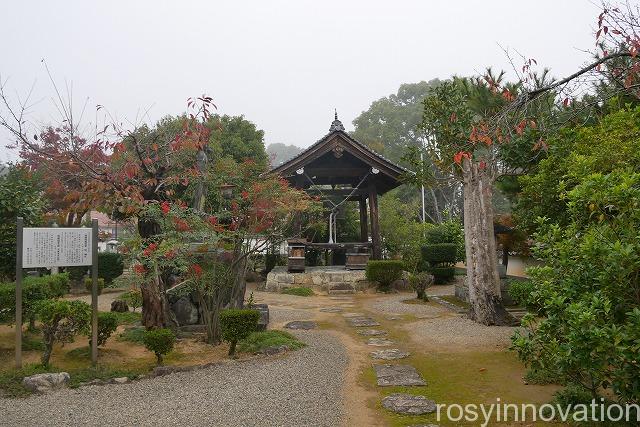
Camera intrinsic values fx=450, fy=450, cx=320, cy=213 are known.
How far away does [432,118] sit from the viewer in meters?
9.86

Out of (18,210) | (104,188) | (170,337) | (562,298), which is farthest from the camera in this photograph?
(18,210)

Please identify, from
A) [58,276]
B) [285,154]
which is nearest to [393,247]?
[58,276]

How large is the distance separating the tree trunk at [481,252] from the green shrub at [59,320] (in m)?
7.13

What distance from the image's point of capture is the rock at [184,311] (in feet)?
27.8

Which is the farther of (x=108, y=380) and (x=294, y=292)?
(x=294, y=292)

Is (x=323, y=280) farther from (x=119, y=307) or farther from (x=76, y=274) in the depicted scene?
(x=76, y=274)

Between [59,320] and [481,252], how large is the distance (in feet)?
24.9

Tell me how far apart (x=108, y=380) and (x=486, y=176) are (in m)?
7.98

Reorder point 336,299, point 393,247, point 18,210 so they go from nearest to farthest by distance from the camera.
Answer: point 18,210 → point 336,299 → point 393,247

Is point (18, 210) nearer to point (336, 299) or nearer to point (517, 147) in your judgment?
point (336, 299)

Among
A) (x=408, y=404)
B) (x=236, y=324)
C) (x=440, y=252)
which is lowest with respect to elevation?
(x=408, y=404)

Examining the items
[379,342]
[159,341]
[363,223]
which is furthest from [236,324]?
[363,223]

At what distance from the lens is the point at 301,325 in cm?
969

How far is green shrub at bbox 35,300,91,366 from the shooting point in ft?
19.9
